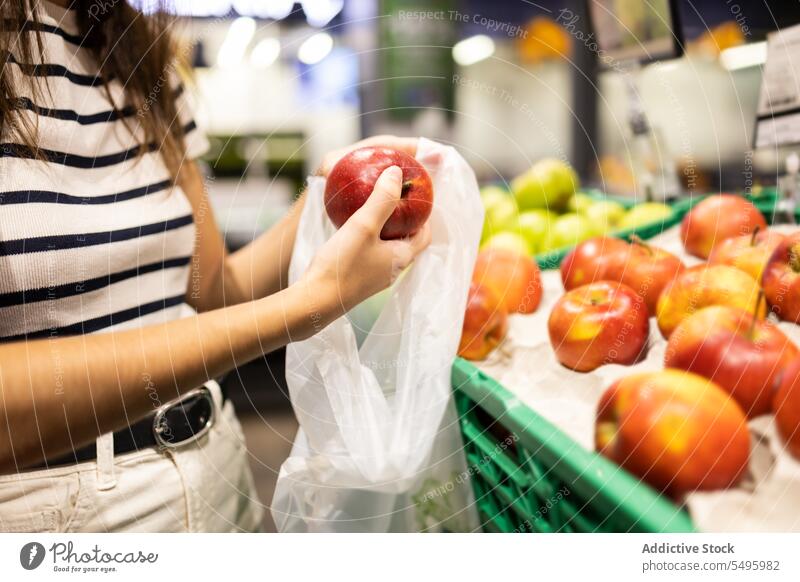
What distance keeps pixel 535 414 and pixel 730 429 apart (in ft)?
0.44

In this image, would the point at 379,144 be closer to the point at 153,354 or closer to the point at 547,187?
the point at 153,354

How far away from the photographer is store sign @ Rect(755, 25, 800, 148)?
0.64 m

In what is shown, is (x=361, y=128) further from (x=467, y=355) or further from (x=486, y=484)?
(x=486, y=484)

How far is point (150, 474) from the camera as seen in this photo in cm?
58

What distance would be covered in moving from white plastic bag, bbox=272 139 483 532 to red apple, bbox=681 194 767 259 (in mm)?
281

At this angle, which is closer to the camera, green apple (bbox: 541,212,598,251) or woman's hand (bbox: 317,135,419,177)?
woman's hand (bbox: 317,135,419,177)

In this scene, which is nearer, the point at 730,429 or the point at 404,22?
the point at 730,429

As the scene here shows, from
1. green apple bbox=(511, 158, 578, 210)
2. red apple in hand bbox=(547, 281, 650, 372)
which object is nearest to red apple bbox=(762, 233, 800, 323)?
red apple in hand bbox=(547, 281, 650, 372)

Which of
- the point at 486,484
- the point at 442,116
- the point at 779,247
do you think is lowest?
the point at 486,484

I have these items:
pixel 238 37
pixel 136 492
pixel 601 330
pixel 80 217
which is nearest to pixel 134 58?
pixel 238 37

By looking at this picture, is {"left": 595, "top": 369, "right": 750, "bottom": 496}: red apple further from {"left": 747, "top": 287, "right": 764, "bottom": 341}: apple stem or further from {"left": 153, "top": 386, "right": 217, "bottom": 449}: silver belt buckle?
{"left": 153, "top": 386, "right": 217, "bottom": 449}: silver belt buckle

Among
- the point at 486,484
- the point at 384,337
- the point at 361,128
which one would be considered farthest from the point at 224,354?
the point at 361,128

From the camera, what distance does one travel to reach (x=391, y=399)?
1.88 ft

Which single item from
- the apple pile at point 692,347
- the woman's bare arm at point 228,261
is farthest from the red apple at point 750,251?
the woman's bare arm at point 228,261
